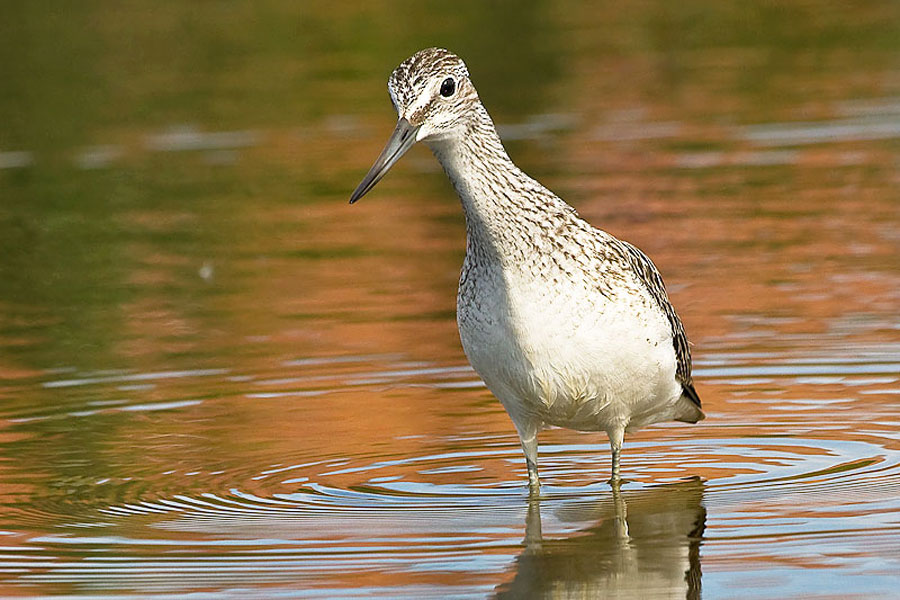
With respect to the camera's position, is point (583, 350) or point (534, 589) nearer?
point (534, 589)

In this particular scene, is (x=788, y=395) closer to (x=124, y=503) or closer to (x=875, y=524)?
(x=875, y=524)

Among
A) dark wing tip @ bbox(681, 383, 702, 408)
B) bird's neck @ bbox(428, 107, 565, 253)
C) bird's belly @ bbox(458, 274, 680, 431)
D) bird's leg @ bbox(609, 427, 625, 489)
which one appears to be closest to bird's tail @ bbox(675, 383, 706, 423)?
dark wing tip @ bbox(681, 383, 702, 408)

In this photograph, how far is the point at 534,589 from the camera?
8188 mm

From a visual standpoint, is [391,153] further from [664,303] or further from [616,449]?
[616,449]

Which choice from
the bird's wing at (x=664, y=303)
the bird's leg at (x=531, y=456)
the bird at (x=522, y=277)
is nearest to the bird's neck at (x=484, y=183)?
the bird at (x=522, y=277)

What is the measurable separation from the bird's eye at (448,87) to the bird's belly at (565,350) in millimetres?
888

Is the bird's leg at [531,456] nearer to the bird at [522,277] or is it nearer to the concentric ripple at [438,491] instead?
the concentric ripple at [438,491]

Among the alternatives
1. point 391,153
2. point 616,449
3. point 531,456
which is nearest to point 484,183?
point 391,153

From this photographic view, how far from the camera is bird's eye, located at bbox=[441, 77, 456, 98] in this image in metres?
8.81

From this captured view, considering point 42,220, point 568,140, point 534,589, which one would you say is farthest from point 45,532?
point 568,140

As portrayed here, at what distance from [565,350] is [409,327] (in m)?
4.66

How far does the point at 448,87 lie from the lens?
348 inches

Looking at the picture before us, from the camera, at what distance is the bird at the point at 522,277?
880cm

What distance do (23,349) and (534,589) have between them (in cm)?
630
